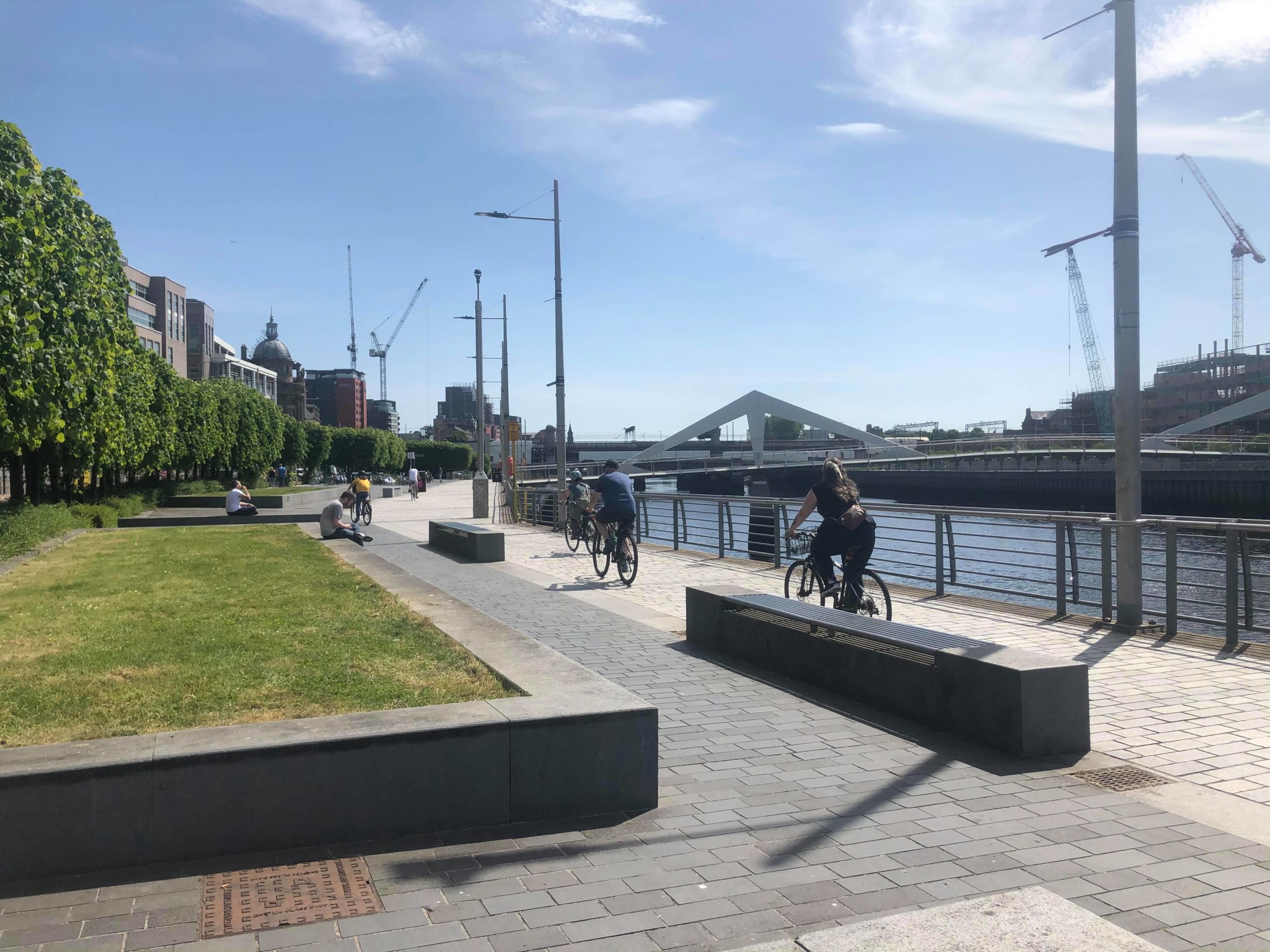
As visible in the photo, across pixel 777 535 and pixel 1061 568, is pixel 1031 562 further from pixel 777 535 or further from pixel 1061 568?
pixel 1061 568

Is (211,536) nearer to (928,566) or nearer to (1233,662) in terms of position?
(928,566)

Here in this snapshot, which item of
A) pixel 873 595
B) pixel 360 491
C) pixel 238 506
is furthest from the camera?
pixel 360 491

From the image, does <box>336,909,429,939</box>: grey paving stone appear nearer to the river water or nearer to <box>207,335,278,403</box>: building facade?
the river water

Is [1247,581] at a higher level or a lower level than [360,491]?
lower

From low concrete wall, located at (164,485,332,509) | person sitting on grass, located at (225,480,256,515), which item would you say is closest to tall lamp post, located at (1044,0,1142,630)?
person sitting on grass, located at (225,480,256,515)

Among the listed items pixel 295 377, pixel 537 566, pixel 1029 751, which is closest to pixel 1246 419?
pixel 537 566

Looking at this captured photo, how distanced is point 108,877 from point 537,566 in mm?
13041

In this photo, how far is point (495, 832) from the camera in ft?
14.7

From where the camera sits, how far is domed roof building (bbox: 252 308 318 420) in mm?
175375

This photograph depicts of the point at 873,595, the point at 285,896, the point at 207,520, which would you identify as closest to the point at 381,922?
the point at 285,896

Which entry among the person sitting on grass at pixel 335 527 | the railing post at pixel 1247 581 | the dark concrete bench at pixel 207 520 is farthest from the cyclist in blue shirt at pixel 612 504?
the dark concrete bench at pixel 207 520

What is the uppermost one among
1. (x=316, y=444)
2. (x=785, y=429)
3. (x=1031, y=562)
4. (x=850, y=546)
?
(x=785, y=429)

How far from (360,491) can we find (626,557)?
17.7m

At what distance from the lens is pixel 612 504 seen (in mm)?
14602
